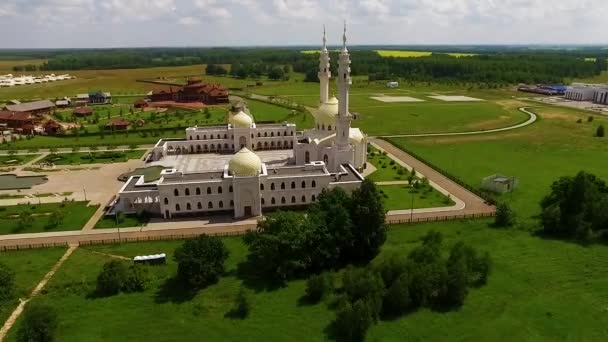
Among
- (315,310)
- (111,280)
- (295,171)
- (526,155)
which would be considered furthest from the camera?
(526,155)

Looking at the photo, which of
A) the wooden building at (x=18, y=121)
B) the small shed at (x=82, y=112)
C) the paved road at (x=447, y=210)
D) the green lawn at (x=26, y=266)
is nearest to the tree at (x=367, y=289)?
the paved road at (x=447, y=210)

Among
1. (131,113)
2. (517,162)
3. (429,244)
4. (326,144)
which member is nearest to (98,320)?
(429,244)

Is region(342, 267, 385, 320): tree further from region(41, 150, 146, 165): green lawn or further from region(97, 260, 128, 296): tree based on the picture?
region(41, 150, 146, 165): green lawn

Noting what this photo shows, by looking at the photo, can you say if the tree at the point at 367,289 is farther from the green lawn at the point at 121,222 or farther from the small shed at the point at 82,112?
the small shed at the point at 82,112

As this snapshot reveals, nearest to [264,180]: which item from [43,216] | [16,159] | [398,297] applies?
[398,297]

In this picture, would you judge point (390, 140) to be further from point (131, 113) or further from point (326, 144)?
point (131, 113)

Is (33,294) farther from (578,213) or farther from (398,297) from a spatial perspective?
(578,213)

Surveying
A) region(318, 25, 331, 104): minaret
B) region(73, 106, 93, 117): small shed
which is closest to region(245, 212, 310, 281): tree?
region(318, 25, 331, 104): minaret
